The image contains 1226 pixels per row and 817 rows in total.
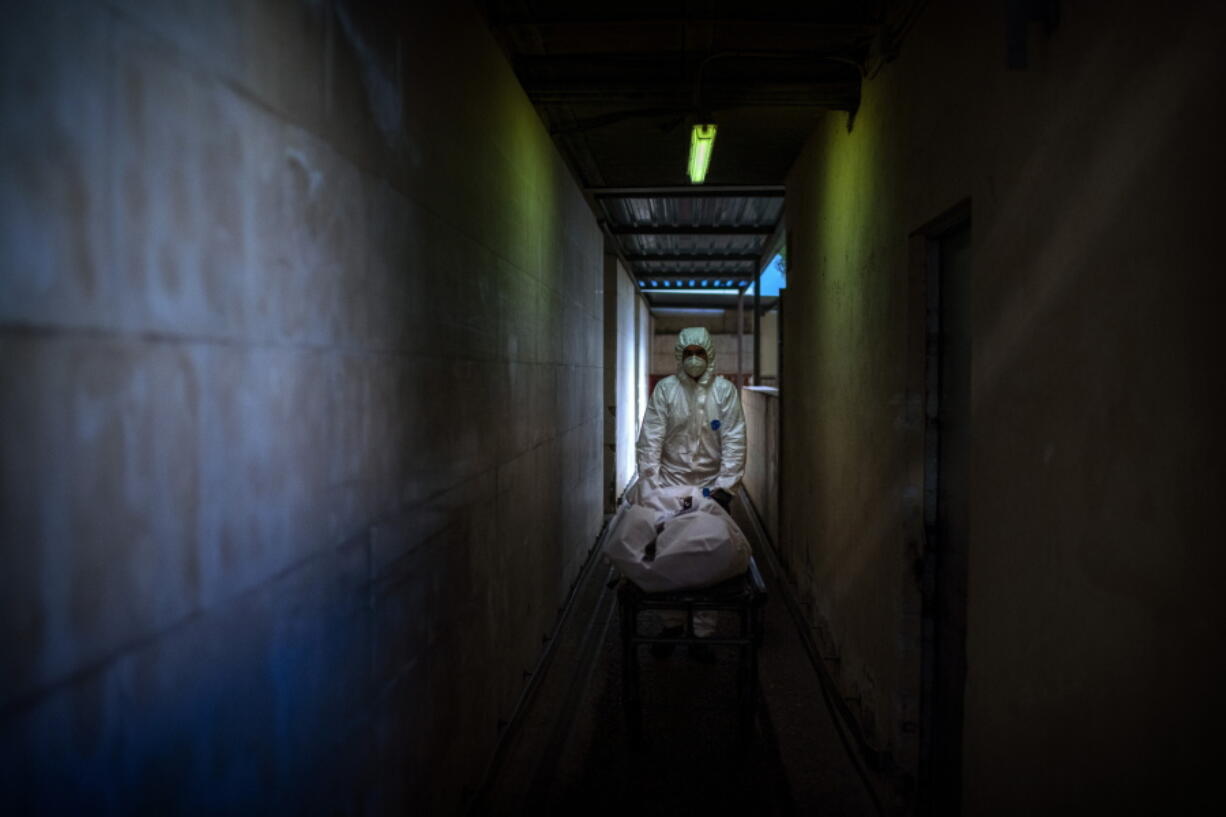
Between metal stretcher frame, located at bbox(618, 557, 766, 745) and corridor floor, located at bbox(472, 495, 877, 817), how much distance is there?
0.18 meters

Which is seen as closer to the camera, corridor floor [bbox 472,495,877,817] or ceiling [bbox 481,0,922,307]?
corridor floor [bbox 472,495,877,817]

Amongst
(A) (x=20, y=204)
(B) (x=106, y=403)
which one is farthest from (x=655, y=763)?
(A) (x=20, y=204)

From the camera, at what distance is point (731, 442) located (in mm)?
A: 5574

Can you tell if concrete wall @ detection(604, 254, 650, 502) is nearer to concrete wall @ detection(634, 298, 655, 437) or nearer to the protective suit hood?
concrete wall @ detection(634, 298, 655, 437)

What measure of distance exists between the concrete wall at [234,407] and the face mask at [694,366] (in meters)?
2.95

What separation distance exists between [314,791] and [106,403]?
1.07 m

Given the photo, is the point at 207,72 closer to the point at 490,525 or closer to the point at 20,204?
the point at 20,204

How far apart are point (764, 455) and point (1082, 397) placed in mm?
7606

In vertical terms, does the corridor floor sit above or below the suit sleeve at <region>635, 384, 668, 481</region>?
below

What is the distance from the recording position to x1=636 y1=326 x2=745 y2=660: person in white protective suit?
18.3ft

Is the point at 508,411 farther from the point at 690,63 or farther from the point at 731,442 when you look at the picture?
the point at 731,442

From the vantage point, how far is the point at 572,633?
530cm

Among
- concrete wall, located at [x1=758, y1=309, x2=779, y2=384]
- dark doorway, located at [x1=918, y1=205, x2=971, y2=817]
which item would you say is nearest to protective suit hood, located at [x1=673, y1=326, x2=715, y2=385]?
dark doorway, located at [x1=918, y1=205, x2=971, y2=817]

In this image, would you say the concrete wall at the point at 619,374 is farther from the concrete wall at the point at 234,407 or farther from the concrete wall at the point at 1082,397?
the concrete wall at the point at 234,407
